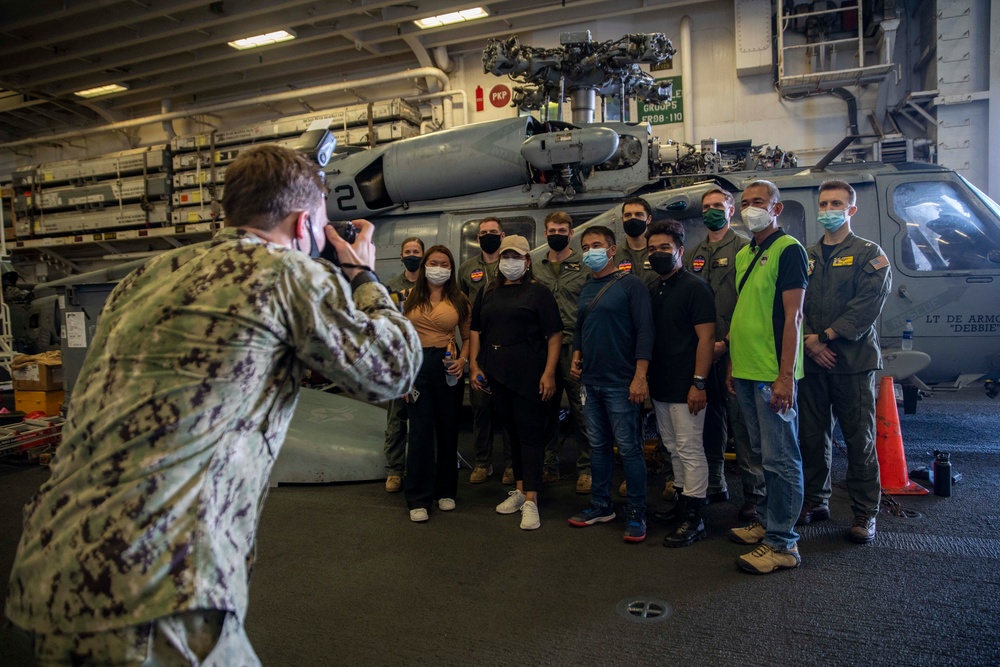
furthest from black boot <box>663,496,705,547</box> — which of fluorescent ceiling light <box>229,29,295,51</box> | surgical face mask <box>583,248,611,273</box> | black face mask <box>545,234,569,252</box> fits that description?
fluorescent ceiling light <box>229,29,295,51</box>

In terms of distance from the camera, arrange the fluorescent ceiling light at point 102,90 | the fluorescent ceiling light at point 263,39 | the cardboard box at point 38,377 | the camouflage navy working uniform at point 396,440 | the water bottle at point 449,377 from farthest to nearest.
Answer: the fluorescent ceiling light at point 102,90, the fluorescent ceiling light at point 263,39, the cardboard box at point 38,377, the camouflage navy working uniform at point 396,440, the water bottle at point 449,377

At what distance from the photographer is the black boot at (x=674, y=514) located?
12.2 feet

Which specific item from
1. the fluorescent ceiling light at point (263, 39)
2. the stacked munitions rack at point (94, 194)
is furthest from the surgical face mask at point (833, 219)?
the stacked munitions rack at point (94, 194)

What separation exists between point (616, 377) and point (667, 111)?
31.4 ft

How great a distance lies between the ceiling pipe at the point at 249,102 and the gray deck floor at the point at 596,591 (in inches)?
422

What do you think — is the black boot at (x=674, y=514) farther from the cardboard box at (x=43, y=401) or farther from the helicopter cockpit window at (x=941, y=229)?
the cardboard box at (x=43, y=401)

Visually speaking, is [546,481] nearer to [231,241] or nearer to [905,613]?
[905,613]

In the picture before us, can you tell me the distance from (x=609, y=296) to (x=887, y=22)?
31.8 feet

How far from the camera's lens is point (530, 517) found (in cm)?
397

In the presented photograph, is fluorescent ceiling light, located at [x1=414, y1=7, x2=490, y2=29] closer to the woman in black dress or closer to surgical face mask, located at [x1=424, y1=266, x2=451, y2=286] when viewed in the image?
surgical face mask, located at [x1=424, y1=266, x2=451, y2=286]

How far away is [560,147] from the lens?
19.5 ft

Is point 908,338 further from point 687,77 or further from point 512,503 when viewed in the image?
point 687,77

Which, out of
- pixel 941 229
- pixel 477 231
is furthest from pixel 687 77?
pixel 941 229

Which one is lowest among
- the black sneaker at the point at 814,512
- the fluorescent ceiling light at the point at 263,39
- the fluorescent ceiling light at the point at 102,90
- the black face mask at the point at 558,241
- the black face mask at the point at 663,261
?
the black sneaker at the point at 814,512
